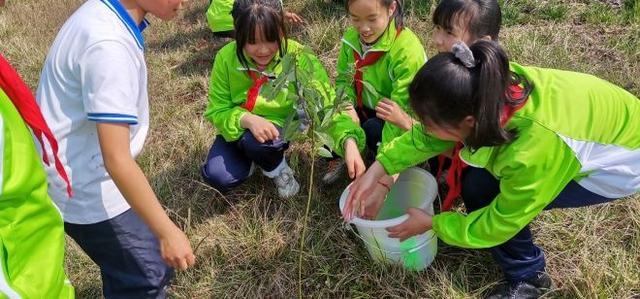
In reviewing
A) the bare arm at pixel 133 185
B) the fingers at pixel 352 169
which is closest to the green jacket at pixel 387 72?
the fingers at pixel 352 169

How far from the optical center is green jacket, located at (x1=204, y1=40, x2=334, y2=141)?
A: 244 cm

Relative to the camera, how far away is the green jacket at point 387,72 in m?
2.27

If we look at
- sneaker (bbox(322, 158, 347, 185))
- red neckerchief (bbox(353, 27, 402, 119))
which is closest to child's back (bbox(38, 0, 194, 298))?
sneaker (bbox(322, 158, 347, 185))

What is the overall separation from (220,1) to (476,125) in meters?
2.72

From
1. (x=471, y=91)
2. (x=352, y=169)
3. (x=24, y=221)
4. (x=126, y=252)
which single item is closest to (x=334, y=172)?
(x=352, y=169)

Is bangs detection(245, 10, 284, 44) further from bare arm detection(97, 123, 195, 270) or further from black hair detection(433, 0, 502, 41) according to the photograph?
bare arm detection(97, 123, 195, 270)

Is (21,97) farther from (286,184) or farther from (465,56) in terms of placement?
(286,184)

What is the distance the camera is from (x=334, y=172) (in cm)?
257

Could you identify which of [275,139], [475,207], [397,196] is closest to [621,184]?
[475,207]

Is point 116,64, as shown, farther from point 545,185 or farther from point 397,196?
point 397,196

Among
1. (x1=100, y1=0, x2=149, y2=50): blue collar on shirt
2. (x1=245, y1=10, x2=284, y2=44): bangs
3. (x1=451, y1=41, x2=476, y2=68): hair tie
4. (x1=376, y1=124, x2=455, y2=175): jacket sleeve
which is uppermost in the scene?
(x1=100, y1=0, x2=149, y2=50): blue collar on shirt

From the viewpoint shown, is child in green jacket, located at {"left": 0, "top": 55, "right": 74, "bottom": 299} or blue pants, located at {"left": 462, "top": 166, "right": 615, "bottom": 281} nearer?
child in green jacket, located at {"left": 0, "top": 55, "right": 74, "bottom": 299}

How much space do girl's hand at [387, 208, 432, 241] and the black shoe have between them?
1.25 feet

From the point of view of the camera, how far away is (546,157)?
1.54 metres
